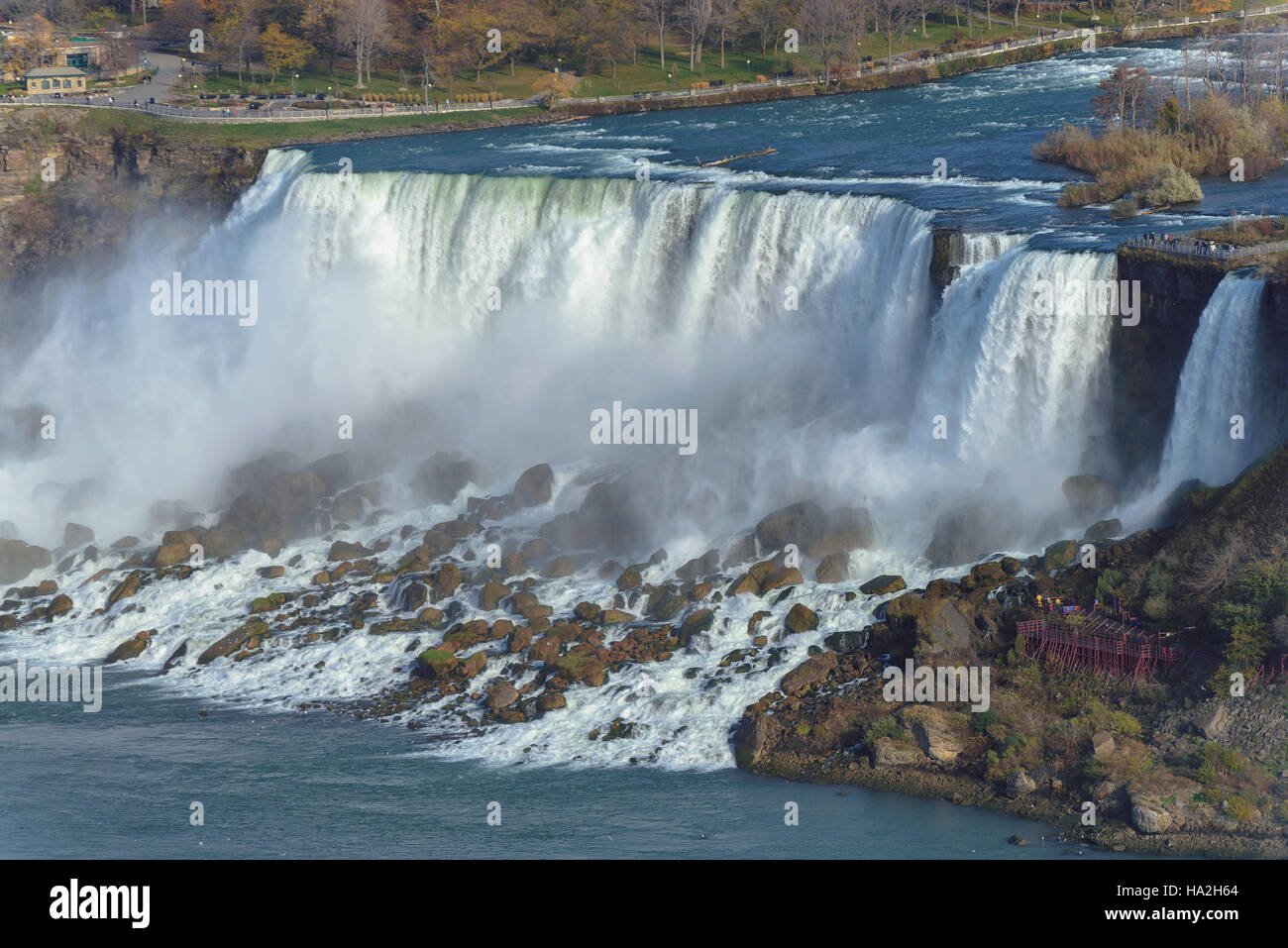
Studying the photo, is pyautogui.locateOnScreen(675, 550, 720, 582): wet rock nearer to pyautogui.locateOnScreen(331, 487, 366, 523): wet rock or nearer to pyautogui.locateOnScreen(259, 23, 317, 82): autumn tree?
pyautogui.locateOnScreen(331, 487, 366, 523): wet rock

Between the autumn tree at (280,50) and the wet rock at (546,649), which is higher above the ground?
the autumn tree at (280,50)

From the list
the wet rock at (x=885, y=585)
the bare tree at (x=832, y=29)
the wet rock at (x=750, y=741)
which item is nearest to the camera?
the wet rock at (x=750, y=741)

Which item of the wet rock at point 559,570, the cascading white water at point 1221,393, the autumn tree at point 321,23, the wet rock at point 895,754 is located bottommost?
the wet rock at point 895,754

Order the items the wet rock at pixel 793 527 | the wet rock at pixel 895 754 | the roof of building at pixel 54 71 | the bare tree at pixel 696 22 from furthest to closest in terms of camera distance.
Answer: the bare tree at pixel 696 22 < the roof of building at pixel 54 71 < the wet rock at pixel 793 527 < the wet rock at pixel 895 754

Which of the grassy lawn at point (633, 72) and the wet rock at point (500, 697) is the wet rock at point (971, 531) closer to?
the wet rock at point (500, 697)

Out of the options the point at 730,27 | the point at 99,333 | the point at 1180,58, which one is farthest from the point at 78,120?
the point at 1180,58

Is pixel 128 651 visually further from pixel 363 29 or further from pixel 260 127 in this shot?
pixel 363 29

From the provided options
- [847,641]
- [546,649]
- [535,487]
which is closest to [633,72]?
[535,487]

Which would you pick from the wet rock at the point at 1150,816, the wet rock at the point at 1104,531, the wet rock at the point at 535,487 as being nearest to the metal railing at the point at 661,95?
the wet rock at the point at 535,487
